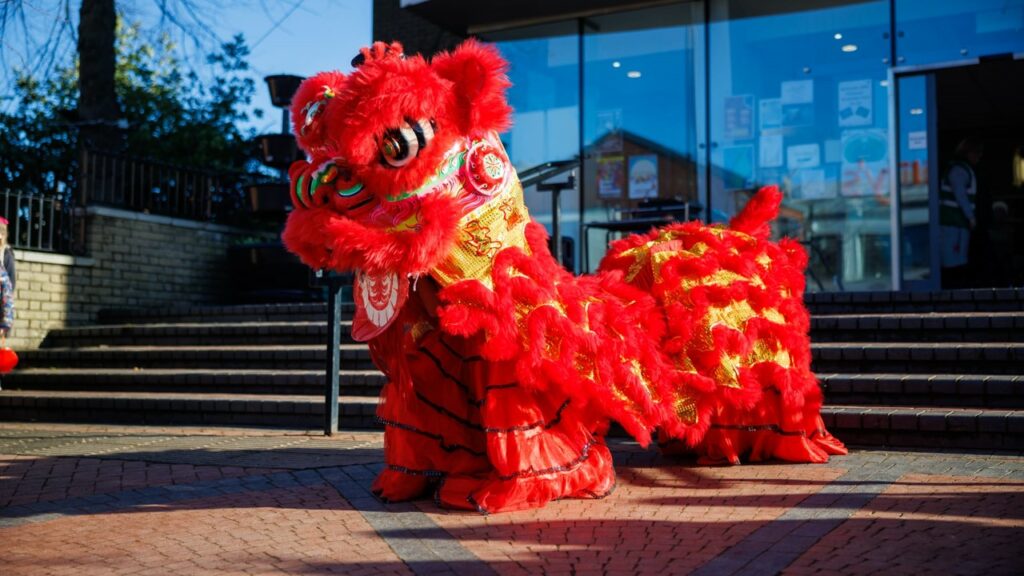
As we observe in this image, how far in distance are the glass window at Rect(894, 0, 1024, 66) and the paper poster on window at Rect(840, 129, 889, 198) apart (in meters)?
0.92

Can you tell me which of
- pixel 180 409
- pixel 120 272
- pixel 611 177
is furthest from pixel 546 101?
pixel 180 409

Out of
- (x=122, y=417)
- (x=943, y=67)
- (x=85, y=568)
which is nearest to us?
(x=85, y=568)

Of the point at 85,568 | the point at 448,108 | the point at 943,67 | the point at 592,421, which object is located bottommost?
the point at 85,568

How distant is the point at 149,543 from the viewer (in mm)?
3982

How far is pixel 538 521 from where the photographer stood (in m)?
4.23

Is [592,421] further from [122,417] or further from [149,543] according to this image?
[122,417]

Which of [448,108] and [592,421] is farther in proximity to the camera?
[592,421]

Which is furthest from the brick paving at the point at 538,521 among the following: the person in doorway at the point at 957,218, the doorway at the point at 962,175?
the person in doorway at the point at 957,218

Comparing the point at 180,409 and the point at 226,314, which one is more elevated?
the point at 226,314

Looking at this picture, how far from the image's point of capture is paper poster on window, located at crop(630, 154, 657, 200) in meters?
12.9

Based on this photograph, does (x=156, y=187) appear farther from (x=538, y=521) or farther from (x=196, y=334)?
(x=538, y=521)

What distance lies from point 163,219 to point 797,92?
827 centimetres

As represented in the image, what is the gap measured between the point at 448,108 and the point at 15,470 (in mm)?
3810

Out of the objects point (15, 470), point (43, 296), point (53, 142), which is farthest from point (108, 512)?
point (53, 142)
